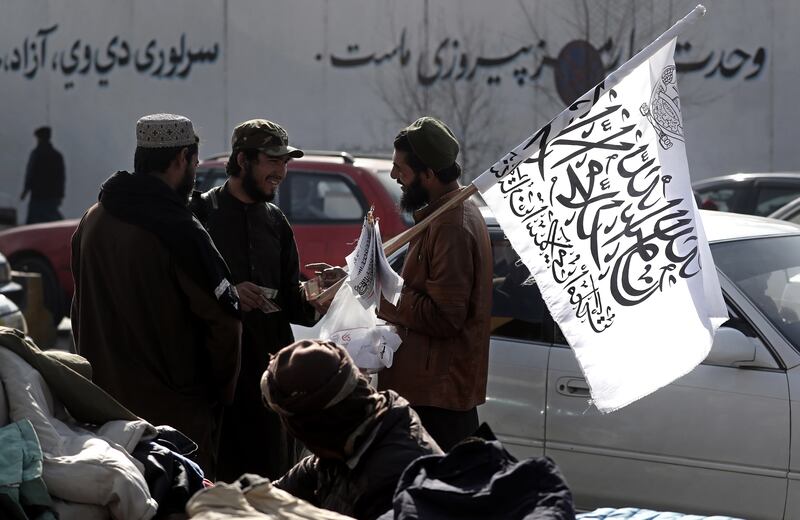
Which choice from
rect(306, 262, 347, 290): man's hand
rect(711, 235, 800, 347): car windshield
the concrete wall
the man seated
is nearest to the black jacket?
the concrete wall

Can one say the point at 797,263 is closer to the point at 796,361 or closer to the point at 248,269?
the point at 796,361

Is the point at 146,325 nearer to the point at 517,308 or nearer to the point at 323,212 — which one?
the point at 517,308

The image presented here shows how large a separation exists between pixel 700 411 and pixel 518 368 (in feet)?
2.77

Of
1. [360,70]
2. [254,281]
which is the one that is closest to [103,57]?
[360,70]

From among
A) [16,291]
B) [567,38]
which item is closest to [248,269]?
[16,291]

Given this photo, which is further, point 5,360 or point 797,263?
point 797,263

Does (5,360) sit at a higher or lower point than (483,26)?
lower

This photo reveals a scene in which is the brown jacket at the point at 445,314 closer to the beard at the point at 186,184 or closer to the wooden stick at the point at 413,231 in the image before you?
the wooden stick at the point at 413,231

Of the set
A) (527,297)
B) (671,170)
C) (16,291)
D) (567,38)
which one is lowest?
(16,291)

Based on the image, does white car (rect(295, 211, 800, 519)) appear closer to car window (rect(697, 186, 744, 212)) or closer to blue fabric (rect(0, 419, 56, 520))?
blue fabric (rect(0, 419, 56, 520))

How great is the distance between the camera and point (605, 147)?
4.06 meters

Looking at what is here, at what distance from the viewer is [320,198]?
35.3 feet

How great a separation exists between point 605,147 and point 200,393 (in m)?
1.69

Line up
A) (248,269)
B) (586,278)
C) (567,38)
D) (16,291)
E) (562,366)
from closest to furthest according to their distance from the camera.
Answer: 1. (586,278)
2. (248,269)
3. (562,366)
4. (16,291)
5. (567,38)
